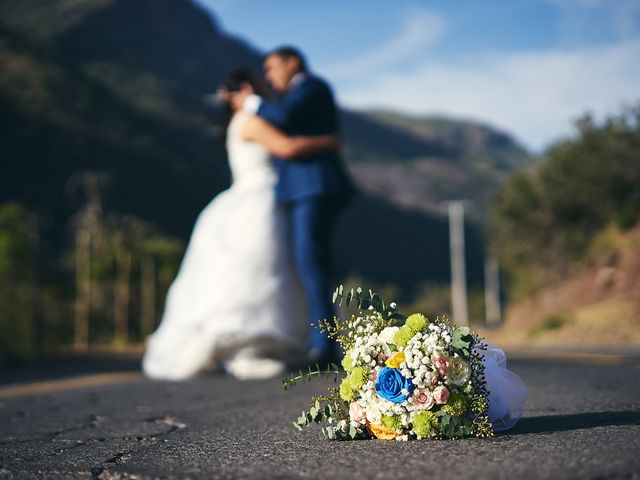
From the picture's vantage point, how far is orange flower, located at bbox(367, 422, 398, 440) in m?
3.05

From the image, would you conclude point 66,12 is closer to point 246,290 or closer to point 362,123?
point 362,123

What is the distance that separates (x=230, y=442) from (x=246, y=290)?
3449mm

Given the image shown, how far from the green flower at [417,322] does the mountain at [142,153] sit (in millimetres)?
17499

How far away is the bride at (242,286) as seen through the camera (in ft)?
21.6

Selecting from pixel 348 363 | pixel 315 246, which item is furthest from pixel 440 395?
pixel 315 246

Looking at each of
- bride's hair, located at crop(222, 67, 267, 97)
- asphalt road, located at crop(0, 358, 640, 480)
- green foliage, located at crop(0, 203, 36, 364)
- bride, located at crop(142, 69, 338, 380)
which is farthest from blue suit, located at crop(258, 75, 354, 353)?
green foliage, located at crop(0, 203, 36, 364)

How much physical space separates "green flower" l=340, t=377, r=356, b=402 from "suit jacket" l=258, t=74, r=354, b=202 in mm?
3520

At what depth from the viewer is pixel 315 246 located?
6602mm

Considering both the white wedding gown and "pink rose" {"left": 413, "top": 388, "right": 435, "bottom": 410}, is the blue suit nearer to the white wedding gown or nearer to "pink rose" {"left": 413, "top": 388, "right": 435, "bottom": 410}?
the white wedding gown

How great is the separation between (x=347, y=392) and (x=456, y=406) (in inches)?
16.0

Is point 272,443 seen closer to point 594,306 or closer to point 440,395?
point 440,395

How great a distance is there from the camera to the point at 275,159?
702 cm

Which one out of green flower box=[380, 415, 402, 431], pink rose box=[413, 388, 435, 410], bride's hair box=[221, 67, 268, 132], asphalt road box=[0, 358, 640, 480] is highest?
bride's hair box=[221, 67, 268, 132]

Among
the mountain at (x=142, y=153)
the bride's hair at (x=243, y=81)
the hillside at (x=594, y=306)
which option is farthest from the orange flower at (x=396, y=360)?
the mountain at (x=142, y=153)
